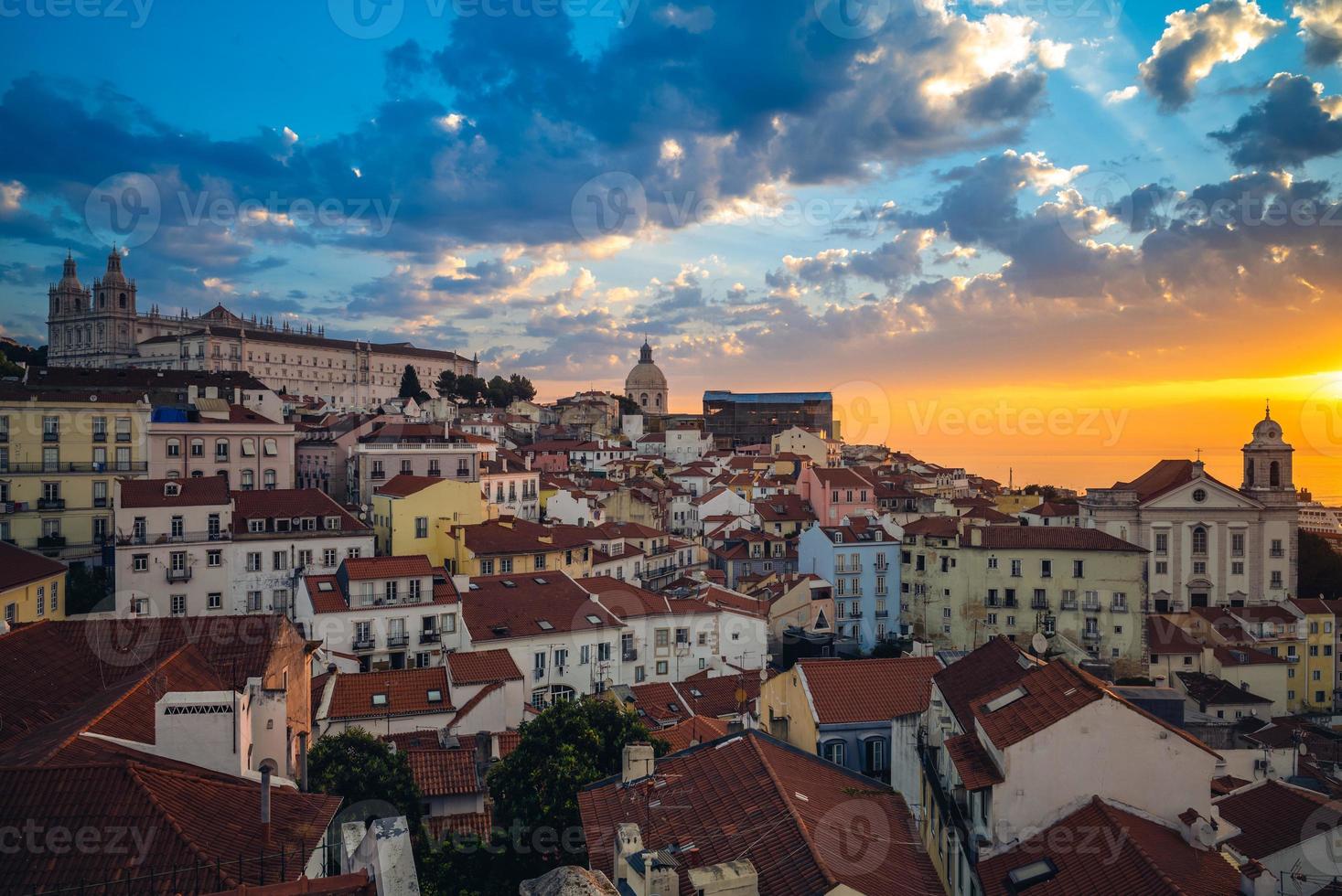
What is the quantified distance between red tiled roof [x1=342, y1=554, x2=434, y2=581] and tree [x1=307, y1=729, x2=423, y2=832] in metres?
14.7

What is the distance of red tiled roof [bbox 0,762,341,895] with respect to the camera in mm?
8055

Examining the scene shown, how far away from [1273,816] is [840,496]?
4892cm

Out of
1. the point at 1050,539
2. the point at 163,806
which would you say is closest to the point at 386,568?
the point at 163,806

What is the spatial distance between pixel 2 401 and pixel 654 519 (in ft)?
138

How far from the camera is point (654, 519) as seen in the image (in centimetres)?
6956

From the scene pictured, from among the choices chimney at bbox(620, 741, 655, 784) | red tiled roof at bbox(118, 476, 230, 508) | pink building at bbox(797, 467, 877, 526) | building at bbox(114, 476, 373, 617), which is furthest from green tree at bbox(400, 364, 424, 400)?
chimney at bbox(620, 741, 655, 784)

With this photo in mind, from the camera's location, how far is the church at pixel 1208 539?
195 ft

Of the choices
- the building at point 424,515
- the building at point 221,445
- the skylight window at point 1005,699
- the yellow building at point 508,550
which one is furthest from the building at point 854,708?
the building at point 221,445

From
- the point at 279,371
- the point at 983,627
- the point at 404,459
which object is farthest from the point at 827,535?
the point at 279,371

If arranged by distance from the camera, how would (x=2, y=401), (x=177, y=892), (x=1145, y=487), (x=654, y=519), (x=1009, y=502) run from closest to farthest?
(x=177, y=892) < (x=2, y=401) < (x=1145, y=487) < (x=654, y=519) < (x=1009, y=502)

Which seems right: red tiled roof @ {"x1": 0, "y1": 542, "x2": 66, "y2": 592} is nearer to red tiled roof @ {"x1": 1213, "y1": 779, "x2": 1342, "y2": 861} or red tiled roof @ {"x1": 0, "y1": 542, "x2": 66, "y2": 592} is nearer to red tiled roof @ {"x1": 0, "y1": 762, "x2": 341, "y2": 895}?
red tiled roof @ {"x1": 0, "y1": 762, "x2": 341, "y2": 895}

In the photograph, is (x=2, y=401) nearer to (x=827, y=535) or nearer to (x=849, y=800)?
(x=827, y=535)

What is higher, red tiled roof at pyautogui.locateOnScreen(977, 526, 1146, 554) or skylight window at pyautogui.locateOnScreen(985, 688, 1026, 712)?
skylight window at pyautogui.locateOnScreen(985, 688, 1026, 712)

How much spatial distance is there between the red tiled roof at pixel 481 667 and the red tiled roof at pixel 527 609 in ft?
11.9
